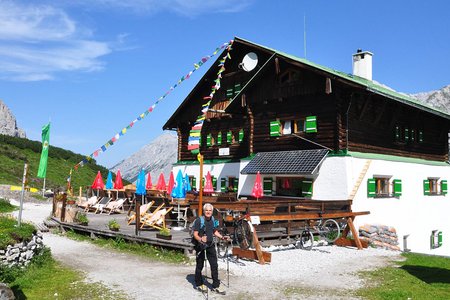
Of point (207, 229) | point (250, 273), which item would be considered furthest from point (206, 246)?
point (250, 273)

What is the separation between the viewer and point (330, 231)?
46.5 feet

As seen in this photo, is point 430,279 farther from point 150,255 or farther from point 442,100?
point 442,100

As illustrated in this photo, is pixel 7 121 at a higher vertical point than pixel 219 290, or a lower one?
higher

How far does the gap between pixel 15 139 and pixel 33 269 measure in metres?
44.5

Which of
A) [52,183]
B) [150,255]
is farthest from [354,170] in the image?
[52,183]

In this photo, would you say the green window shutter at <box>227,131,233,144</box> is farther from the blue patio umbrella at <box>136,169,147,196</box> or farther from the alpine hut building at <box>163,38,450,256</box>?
the blue patio umbrella at <box>136,169,147,196</box>

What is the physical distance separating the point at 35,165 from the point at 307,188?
117 ft

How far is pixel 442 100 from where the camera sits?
10962 cm

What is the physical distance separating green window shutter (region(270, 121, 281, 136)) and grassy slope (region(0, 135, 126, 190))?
25644 mm

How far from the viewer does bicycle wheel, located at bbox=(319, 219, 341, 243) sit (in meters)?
13.8

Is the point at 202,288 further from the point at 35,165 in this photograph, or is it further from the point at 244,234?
the point at 35,165

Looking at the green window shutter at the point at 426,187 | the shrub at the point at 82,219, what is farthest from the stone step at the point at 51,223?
the green window shutter at the point at 426,187

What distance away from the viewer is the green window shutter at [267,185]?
20.2m

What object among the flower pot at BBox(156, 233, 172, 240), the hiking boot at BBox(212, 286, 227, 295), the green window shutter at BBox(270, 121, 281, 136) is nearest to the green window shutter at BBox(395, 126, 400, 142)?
the green window shutter at BBox(270, 121, 281, 136)
